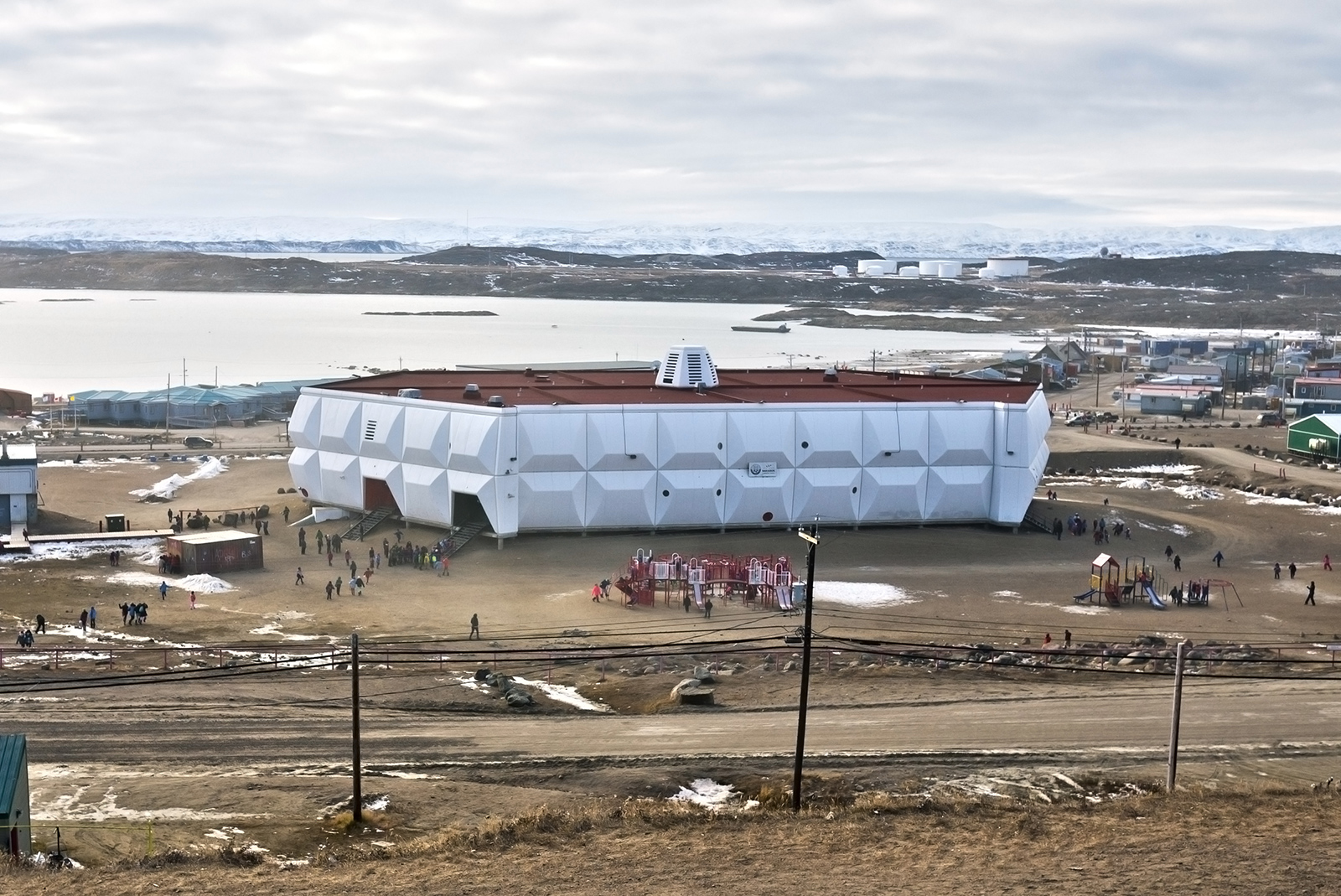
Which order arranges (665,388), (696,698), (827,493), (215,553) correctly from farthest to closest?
(665,388) → (827,493) → (215,553) → (696,698)

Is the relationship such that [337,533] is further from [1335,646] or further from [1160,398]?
[1160,398]

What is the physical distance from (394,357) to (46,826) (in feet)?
Answer: 371

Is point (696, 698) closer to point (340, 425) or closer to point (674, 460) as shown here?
point (674, 460)

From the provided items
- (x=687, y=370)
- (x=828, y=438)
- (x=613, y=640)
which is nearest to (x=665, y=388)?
(x=687, y=370)

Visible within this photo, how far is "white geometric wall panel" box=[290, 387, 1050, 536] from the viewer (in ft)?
152

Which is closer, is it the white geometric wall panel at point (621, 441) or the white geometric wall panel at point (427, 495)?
the white geometric wall panel at point (427, 495)

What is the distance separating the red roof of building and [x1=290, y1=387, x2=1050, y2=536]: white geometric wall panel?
123 centimetres

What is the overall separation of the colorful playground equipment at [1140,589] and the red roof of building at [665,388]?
10.4 metres

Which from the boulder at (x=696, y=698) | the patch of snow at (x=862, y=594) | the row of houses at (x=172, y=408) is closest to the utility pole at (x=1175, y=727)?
the boulder at (x=696, y=698)

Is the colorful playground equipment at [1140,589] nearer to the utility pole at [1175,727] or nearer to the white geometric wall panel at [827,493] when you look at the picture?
the white geometric wall panel at [827,493]

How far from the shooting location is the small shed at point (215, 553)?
41625 millimetres

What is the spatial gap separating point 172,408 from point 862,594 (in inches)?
2135

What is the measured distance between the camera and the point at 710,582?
39531 millimetres

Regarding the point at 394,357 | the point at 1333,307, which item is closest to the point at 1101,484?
the point at 394,357
